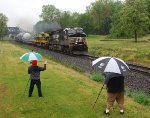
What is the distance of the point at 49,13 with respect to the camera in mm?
142500

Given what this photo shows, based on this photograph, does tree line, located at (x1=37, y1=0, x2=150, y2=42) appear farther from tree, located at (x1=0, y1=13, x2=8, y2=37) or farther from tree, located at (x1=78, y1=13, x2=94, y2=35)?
tree, located at (x1=0, y1=13, x2=8, y2=37)

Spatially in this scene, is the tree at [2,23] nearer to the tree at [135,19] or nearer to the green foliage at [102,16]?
the green foliage at [102,16]

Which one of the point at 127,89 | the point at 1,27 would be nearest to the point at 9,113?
the point at 127,89

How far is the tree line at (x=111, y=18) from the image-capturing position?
55.8 m

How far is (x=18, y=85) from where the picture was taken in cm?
1772

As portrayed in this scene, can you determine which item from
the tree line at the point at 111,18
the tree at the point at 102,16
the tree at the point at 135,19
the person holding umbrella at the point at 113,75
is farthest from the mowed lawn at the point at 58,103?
the tree at the point at 102,16

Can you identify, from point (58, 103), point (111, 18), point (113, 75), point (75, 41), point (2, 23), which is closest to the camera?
point (113, 75)

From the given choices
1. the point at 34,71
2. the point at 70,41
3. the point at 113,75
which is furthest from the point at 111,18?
the point at 113,75

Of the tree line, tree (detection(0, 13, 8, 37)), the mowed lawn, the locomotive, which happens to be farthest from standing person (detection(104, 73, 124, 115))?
tree (detection(0, 13, 8, 37))

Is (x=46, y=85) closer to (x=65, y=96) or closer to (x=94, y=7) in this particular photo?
(x=65, y=96)

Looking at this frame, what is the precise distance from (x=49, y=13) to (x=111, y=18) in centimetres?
4209

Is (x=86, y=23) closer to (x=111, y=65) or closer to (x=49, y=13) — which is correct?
(x=49, y=13)

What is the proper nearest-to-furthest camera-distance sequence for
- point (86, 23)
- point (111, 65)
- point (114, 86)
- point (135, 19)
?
point (111, 65)
point (114, 86)
point (135, 19)
point (86, 23)

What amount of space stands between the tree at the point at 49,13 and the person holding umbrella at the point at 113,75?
129244 mm
